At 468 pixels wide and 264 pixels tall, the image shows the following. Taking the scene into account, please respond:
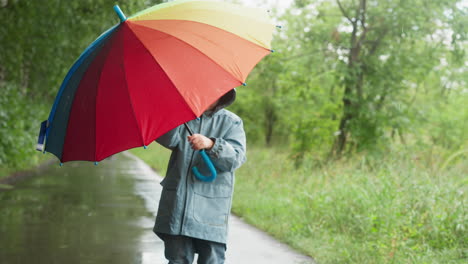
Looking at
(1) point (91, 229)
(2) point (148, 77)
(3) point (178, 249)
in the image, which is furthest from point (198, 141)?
(1) point (91, 229)

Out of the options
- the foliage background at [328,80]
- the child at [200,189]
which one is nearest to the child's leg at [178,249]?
the child at [200,189]

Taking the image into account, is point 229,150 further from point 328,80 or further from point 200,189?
point 328,80

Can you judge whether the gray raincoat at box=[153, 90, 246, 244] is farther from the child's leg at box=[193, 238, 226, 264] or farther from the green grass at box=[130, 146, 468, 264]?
the green grass at box=[130, 146, 468, 264]

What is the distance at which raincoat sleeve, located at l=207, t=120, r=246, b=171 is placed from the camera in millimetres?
3773

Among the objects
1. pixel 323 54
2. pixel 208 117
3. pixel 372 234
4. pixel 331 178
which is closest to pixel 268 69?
pixel 323 54

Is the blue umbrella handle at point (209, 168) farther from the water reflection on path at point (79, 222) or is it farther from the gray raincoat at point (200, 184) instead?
the water reflection on path at point (79, 222)

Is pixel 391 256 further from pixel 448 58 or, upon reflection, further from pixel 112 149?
pixel 448 58

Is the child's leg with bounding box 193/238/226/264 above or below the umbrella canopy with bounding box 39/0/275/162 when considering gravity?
below

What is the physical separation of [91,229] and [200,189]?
14.8ft

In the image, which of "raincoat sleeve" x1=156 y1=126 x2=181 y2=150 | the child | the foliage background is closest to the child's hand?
the child

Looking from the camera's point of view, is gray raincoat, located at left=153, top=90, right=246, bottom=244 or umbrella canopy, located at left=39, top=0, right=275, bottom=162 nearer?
umbrella canopy, located at left=39, top=0, right=275, bottom=162

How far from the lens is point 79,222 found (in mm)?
8461

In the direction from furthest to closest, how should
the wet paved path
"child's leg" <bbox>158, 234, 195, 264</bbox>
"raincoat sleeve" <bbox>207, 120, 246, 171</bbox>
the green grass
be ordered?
the wet paved path, the green grass, "child's leg" <bbox>158, 234, 195, 264</bbox>, "raincoat sleeve" <bbox>207, 120, 246, 171</bbox>

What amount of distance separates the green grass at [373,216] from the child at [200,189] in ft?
8.25
